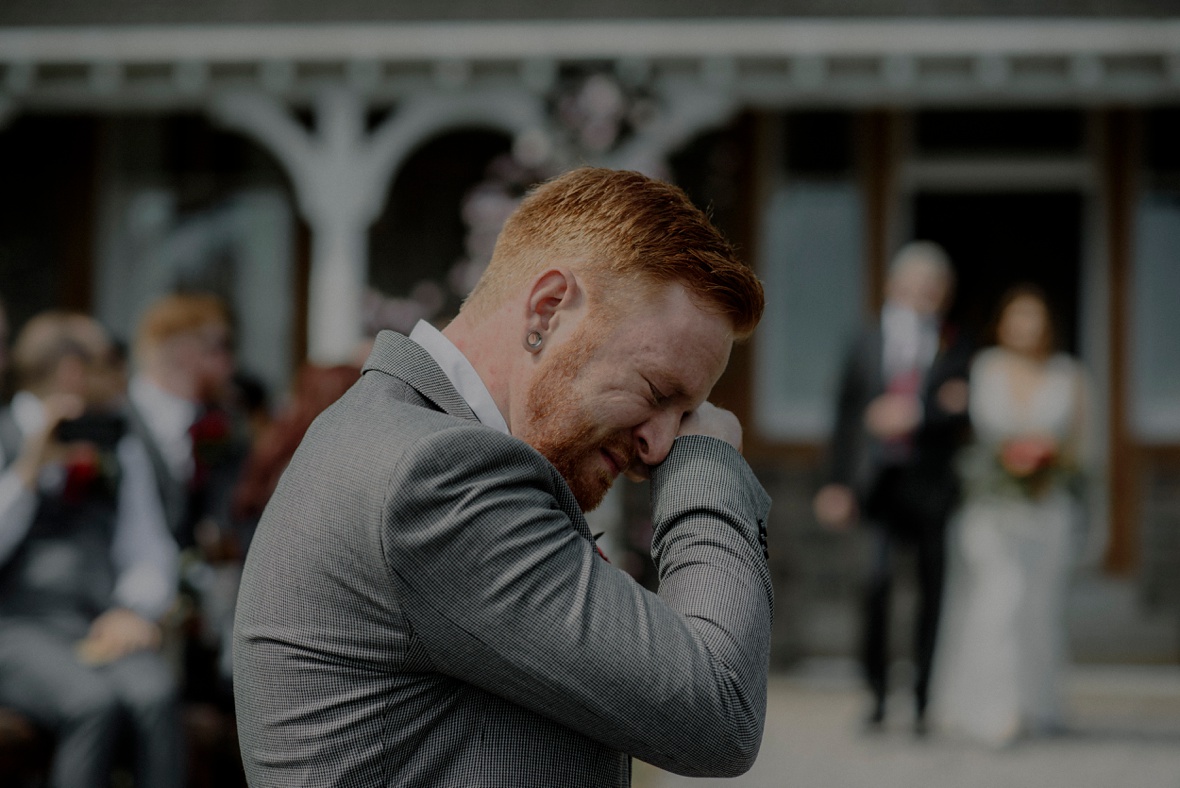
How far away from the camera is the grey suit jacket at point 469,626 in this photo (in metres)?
1.25

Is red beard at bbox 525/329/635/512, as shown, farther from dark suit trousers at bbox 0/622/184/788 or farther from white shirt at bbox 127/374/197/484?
white shirt at bbox 127/374/197/484

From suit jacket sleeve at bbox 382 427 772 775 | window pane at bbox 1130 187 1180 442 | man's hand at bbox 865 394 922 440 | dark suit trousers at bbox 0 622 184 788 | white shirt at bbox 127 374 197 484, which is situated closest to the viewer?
suit jacket sleeve at bbox 382 427 772 775

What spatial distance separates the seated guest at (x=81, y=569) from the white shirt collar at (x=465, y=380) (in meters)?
3.10

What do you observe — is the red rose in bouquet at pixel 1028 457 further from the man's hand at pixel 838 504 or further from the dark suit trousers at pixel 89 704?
the dark suit trousers at pixel 89 704

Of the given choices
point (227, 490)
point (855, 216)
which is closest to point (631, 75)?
point (855, 216)

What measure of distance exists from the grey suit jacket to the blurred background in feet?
19.7

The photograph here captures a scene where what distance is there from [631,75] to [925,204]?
8.98 ft

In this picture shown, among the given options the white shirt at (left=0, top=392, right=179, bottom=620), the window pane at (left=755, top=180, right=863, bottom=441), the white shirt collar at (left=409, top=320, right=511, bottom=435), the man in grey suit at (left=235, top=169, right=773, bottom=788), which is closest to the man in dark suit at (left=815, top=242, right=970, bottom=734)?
the window pane at (left=755, top=180, right=863, bottom=441)

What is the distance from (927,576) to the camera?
655 cm

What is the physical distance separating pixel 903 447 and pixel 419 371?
5.54m

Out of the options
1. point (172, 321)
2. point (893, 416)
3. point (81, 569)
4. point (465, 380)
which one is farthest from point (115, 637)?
point (893, 416)

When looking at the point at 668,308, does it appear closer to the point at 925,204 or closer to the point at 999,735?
the point at 999,735

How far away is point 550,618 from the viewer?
1.25 m

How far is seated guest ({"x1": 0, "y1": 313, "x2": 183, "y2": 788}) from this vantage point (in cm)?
409
